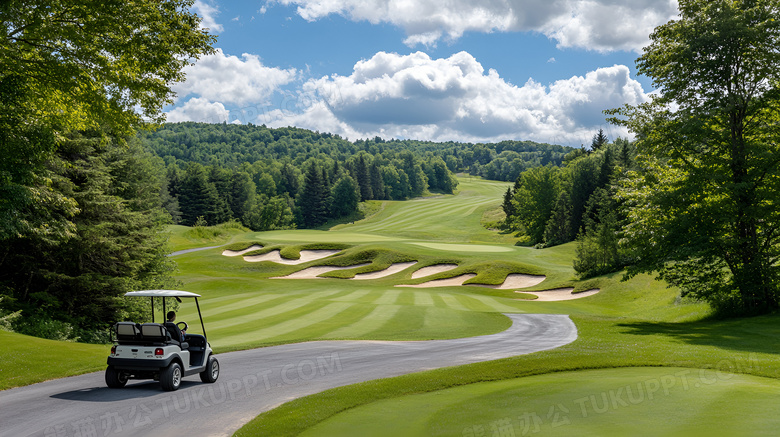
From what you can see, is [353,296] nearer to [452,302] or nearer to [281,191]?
[452,302]

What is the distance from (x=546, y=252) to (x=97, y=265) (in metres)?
44.3

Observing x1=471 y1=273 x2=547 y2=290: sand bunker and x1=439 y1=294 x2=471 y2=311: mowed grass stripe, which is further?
x1=471 y1=273 x2=547 y2=290: sand bunker

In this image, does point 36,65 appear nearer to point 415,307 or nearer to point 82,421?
point 82,421

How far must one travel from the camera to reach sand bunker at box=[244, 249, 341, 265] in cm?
5167

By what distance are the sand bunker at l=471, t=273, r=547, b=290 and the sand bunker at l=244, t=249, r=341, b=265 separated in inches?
779

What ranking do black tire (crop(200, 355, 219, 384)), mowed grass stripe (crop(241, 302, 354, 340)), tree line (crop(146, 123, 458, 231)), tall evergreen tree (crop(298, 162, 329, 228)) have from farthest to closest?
tall evergreen tree (crop(298, 162, 329, 228)) < tree line (crop(146, 123, 458, 231)) < mowed grass stripe (crop(241, 302, 354, 340)) < black tire (crop(200, 355, 219, 384))

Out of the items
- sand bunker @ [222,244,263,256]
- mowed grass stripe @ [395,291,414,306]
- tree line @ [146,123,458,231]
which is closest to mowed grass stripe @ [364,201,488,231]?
tree line @ [146,123,458,231]

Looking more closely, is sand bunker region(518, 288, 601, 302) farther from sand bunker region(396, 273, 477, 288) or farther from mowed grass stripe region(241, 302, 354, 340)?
mowed grass stripe region(241, 302, 354, 340)

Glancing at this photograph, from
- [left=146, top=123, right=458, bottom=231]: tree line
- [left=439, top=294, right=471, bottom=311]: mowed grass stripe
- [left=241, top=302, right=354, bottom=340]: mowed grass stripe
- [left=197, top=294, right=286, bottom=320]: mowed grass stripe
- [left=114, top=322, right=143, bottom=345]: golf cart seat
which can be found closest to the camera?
[left=114, top=322, right=143, bottom=345]: golf cart seat

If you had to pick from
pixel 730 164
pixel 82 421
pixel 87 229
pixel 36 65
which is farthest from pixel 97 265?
pixel 730 164

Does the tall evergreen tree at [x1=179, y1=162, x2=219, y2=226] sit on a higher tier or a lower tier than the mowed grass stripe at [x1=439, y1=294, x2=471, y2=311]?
higher

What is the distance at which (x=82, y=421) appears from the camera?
842cm

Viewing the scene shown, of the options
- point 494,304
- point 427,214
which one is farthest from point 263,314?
point 427,214

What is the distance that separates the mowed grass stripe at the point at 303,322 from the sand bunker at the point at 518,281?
56.9 ft
